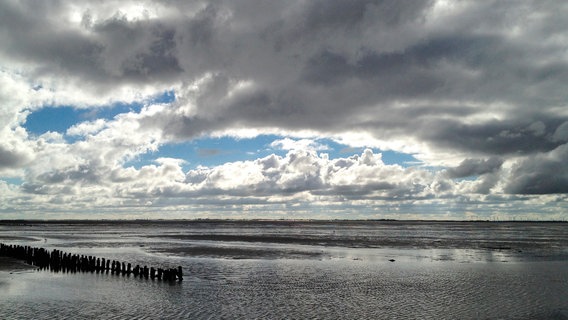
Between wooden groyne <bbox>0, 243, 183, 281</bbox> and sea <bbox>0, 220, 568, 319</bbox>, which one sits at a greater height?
wooden groyne <bbox>0, 243, 183, 281</bbox>

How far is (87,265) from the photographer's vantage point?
117ft

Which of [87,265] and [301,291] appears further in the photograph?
[87,265]

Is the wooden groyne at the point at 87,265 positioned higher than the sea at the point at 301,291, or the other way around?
the wooden groyne at the point at 87,265

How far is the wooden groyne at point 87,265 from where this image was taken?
30.1 m

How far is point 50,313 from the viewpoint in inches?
783

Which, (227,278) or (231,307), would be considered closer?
(231,307)

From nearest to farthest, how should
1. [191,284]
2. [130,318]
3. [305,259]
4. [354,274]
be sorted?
1. [130,318]
2. [191,284]
3. [354,274]
4. [305,259]

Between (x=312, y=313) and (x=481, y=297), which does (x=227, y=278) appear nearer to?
(x=312, y=313)

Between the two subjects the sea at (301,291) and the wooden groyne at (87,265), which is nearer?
the sea at (301,291)

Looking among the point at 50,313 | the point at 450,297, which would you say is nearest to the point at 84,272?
the point at 50,313

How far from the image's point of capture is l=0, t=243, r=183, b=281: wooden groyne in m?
30.1

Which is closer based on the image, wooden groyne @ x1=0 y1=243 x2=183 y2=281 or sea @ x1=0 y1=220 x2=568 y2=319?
sea @ x1=0 y1=220 x2=568 y2=319

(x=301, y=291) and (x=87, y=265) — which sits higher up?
(x=87, y=265)

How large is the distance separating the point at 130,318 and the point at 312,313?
822 cm
